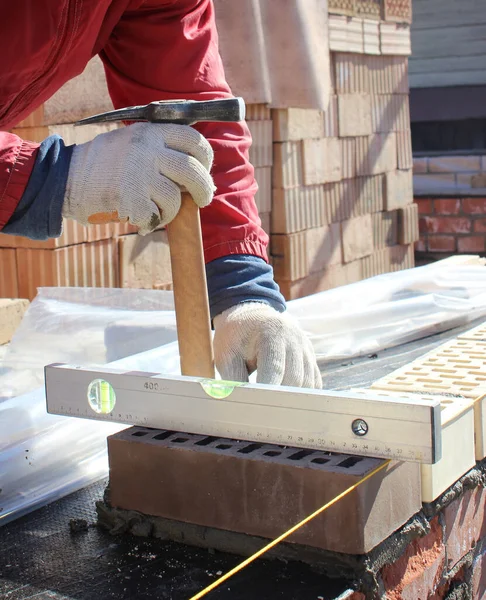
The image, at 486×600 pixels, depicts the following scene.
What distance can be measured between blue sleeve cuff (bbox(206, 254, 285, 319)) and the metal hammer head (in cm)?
46

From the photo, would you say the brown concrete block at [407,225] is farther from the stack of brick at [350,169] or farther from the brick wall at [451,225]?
the brick wall at [451,225]

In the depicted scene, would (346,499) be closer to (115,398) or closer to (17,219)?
(115,398)

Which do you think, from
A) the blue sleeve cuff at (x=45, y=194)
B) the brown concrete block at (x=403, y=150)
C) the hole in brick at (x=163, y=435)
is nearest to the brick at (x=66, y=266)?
the blue sleeve cuff at (x=45, y=194)

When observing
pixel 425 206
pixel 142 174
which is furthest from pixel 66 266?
pixel 425 206

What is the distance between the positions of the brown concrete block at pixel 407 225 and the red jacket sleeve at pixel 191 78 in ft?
13.1

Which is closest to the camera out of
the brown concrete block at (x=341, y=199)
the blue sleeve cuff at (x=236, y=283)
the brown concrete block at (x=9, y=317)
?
the blue sleeve cuff at (x=236, y=283)

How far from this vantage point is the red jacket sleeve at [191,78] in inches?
79.2

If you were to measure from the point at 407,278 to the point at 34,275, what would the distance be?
1.50 metres

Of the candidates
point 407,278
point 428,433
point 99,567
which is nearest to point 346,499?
point 428,433

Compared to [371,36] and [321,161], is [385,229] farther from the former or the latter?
[371,36]

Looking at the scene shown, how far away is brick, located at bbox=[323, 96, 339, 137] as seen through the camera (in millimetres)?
5062

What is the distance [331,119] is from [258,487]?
3.99 metres

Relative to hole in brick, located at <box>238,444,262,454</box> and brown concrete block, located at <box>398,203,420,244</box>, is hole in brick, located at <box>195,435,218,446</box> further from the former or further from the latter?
brown concrete block, located at <box>398,203,420,244</box>

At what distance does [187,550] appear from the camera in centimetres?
142
